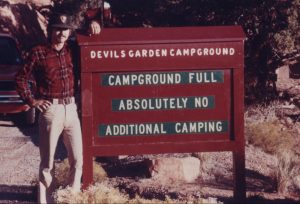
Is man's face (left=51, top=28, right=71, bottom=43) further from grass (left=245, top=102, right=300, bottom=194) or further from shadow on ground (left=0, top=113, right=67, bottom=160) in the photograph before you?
shadow on ground (left=0, top=113, right=67, bottom=160)

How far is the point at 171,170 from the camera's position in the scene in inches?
323

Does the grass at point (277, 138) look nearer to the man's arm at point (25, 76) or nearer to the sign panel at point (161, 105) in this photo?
the sign panel at point (161, 105)

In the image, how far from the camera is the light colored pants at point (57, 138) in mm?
6352

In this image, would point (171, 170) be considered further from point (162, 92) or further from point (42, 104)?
point (42, 104)

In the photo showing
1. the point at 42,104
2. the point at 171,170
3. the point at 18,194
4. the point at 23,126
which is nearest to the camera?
the point at 42,104

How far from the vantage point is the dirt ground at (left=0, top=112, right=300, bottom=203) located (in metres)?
7.56

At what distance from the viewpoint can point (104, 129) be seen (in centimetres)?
689

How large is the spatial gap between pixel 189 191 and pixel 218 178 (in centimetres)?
90

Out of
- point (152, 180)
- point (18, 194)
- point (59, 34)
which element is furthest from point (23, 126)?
point (59, 34)

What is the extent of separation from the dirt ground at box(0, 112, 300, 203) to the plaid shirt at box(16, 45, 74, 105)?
1.66 m

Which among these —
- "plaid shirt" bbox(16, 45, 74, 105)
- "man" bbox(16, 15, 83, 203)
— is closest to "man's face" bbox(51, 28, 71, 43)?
"man" bbox(16, 15, 83, 203)

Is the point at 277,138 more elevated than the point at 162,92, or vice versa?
the point at 162,92

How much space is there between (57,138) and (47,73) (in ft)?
2.32

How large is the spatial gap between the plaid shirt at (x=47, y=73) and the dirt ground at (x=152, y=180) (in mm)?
1663
